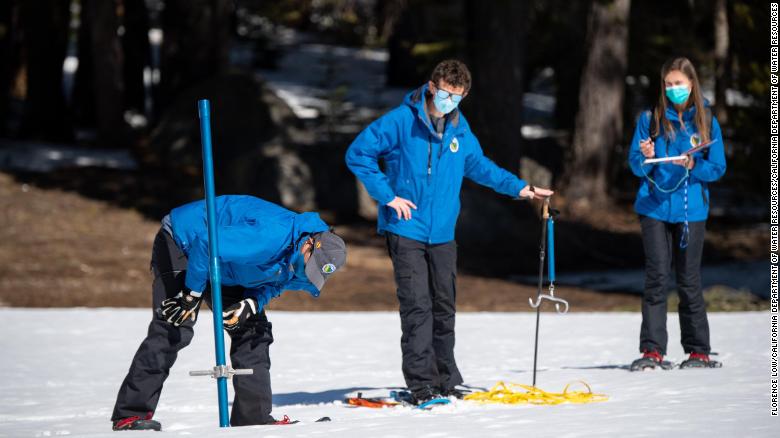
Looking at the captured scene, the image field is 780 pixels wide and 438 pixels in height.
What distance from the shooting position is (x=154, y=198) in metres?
20.5

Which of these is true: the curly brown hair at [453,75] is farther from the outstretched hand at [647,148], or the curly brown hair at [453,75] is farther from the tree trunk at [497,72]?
the tree trunk at [497,72]

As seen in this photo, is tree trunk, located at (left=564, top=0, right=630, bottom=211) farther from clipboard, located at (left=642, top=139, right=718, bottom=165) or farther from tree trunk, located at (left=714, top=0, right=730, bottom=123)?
clipboard, located at (left=642, top=139, right=718, bottom=165)

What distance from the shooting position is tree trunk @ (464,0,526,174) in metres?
19.4

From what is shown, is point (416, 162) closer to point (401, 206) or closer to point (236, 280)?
point (401, 206)

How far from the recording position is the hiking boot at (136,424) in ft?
20.2

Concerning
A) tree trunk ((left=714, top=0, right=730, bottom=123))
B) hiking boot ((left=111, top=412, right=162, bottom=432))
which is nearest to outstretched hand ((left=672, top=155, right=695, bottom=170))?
hiking boot ((left=111, top=412, right=162, bottom=432))

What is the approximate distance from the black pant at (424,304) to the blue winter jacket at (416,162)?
84 millimetres

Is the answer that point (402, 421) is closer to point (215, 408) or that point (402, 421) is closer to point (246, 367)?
point (246, 367)

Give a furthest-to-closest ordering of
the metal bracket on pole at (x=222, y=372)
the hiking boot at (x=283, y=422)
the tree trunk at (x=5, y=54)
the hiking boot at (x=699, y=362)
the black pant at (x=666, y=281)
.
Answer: the tree trunk at (x=5, y=54)
the hiking boot at (x=699, y=362)
the black pant at (x=666, y=281)
the hiking boot at (x=283, y=422)
the metal bracket on pole at (x=222, y=372)

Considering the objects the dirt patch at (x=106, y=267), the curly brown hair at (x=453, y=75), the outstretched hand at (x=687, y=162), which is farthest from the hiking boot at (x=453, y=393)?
the dirt patch at (x=106, y=267)

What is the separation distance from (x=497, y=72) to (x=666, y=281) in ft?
39.1

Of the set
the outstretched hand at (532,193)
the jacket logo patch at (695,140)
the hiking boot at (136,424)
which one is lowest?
the hiking boot at (136,424)

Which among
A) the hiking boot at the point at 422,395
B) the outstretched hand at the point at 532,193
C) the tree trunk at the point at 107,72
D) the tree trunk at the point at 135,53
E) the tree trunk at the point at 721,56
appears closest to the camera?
the hiking boot at the point at 422,395

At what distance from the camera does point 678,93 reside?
307 inches
